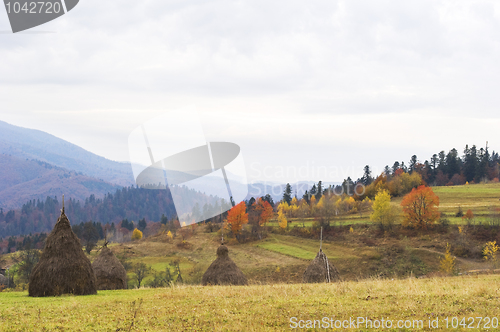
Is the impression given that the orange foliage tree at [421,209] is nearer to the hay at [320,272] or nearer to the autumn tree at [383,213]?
the autumn tree at [383,213]

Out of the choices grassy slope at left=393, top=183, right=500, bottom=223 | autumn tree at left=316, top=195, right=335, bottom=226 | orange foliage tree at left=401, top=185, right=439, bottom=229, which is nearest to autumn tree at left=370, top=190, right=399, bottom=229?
orange foliage tree at left=401, top=185, right=439, bottom=229

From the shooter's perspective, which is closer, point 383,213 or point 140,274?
point 140,274

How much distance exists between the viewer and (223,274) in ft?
97.3

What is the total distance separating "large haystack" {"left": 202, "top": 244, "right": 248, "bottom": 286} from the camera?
29.5 m

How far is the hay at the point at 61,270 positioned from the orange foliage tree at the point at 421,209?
244ft

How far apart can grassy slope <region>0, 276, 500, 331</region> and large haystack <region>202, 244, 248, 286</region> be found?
46.9 ft

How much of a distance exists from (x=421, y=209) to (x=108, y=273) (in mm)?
69286

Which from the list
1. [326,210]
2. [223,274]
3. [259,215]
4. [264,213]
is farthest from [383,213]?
[223,274]

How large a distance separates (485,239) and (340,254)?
1022 inches

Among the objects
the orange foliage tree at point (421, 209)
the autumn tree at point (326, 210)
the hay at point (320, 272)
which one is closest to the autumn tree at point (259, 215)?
the autumn tree at point (326, 210)

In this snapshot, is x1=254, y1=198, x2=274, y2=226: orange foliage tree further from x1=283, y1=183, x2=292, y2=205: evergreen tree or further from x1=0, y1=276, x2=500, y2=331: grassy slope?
x1=0, y1=276, x2=500, y2=331: grassy slope

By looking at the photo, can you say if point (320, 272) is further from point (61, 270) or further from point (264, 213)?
point (264, 213)

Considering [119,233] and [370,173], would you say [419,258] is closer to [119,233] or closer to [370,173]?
[370,173]

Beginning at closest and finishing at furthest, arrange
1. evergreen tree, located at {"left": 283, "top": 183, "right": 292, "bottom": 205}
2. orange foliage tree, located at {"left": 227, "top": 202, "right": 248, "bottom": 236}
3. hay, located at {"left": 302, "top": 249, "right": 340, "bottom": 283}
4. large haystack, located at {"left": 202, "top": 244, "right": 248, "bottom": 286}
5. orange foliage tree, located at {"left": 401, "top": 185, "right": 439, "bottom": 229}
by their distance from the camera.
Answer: large haystack, located at {"left": 202, "top": 244, "right": 248, "bottom": 286}, hay, located at {"left": 302, "top": 249, "right": 340, "bottom": 283}, orange foliage tree, located at {"left": 401, "top": 185, "right": 439, "bottom": 229}, orange foliage tree, located at {"left": 227, "top": 202, "right": 248, "bottom": 236}, evergreen tree, located at {"left": 283, "top": 183, "right": 292, "bottom": 205}
